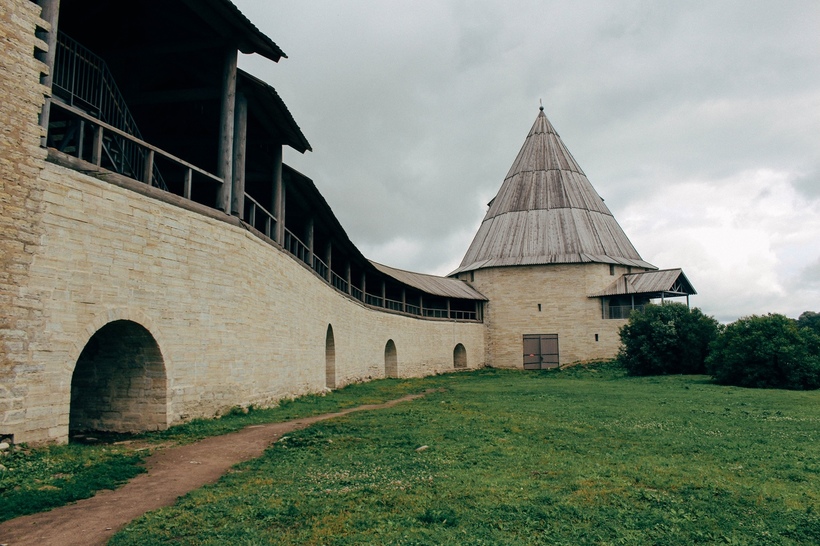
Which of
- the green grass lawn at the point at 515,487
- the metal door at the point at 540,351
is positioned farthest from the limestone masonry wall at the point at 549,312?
the green grass lawn at the point at 515,487

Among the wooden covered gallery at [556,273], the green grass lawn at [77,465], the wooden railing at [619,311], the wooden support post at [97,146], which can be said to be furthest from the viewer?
the wooden covered gallery at [556,273]

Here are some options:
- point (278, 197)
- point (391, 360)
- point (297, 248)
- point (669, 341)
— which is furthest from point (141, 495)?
point (669, 341)

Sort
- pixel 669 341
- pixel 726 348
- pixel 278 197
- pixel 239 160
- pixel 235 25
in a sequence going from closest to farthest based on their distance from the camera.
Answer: pixel 235 25 → pixel 239 160 → pixel 278 197 → pixel 726 348 → pixel 669 341

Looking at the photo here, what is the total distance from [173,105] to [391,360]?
1519 centimetres

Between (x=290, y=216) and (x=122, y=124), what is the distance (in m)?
7.20

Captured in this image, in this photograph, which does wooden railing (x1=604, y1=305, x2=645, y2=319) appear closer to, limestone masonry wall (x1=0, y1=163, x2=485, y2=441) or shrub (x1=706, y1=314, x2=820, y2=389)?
shrub (x1=706, y1=314, x2=820, y2=389)

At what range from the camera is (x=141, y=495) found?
5566 mm

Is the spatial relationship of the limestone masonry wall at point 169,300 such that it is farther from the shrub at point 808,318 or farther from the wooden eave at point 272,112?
the shrub at point 808,318

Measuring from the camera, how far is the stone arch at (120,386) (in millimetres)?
8945

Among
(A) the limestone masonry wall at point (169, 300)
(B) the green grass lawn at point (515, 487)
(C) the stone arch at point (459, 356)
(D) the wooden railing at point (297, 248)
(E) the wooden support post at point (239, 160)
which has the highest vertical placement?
(E) the wooden support post at point (239, 160)

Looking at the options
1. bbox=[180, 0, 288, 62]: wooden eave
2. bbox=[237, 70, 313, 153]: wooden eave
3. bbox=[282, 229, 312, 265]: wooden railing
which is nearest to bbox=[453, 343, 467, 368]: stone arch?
bbox=[282, 229, 312, 265]: wooden railing

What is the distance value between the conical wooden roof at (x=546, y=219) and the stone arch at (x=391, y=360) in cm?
1227

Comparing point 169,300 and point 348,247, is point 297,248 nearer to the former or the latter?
point 348,247

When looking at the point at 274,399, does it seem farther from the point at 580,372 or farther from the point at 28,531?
the point at 580,372
